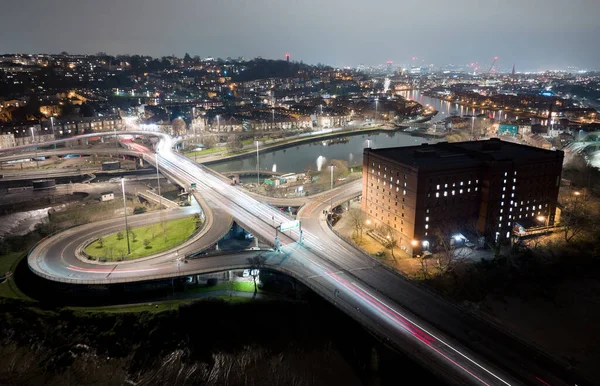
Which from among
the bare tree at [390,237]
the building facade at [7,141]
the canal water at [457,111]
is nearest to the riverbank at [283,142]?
the canal water at [457,111]

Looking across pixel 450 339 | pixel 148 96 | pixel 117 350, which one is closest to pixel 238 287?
pixel 117 350

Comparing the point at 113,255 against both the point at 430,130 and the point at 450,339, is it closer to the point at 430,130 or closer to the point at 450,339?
the point at 450,339

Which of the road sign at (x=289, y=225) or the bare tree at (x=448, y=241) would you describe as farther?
the road sign at (x=289, y=225)

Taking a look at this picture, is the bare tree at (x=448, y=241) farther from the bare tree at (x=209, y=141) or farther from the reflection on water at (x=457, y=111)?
the reflection on water at (x=457, y=111)

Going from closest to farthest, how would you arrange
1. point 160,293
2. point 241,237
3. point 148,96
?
point 160,293 < point 241,237 < point 148,96

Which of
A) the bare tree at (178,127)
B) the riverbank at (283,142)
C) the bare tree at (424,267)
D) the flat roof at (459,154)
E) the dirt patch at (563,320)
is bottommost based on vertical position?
the dirt patch at (563,320)

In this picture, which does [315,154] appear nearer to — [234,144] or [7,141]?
[234,144]
